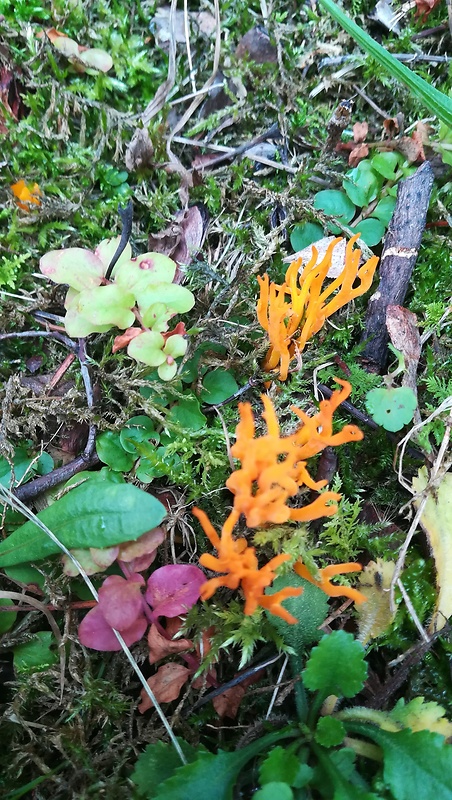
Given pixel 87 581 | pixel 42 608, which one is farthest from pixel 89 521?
pixel 42 608

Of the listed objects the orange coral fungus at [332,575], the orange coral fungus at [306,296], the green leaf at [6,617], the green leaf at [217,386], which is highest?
the orange coral fungus at [306,296]

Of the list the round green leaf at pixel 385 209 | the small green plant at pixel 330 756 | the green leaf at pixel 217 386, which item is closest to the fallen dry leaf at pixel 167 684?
the small green plant at pixel 330 756

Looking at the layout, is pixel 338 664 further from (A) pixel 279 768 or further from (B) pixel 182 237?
(B) pixel 182 237

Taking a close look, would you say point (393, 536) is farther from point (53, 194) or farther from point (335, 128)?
point (53, 194)

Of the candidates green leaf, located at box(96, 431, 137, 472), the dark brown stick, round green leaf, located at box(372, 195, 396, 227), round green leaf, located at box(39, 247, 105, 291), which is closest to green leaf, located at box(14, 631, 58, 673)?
green leaf, located at box(96, 431, 137, 472)

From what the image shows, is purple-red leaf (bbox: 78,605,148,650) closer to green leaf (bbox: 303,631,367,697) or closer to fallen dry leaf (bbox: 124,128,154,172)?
green leaf (bbox: 303,631,367,697)

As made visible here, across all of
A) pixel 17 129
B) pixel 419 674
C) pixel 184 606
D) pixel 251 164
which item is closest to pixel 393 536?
pixel 419 674

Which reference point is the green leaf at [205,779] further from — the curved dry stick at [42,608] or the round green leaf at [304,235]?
the round green leaf at [304,235]
